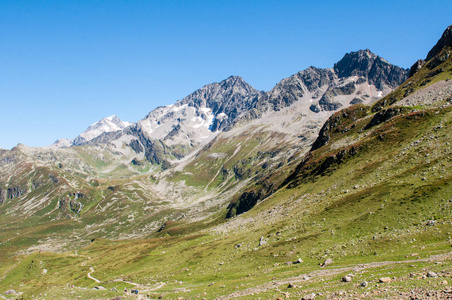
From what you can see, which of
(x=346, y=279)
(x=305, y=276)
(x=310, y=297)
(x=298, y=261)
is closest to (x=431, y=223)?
(x=298, y=261)

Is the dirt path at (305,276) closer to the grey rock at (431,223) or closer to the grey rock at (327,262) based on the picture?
the grey rock at (327,262)

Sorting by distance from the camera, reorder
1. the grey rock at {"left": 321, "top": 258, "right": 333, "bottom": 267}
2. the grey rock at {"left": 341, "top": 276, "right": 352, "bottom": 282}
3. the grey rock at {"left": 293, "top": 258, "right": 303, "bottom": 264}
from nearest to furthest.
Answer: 1. the grey rock at {"left": 341, "top": 276, "right": 352, "bottom": 282}
2. the grey rock at {"left": 321, "top": 258, "right": 333, "bottom": 267}
3. the grey rock at {"left": 293, "top": 258, "right": 303, "bottom": 264}

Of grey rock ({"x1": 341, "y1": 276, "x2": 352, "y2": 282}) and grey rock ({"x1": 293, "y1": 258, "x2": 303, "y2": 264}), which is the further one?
grey rock ({"x1": 293, "y1": 258, "x2": 303, "y2": 264})

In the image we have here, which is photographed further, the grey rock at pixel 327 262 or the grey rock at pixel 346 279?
the grey rock at pixel 327 262

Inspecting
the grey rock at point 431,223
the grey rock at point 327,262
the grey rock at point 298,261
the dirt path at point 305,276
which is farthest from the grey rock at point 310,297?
the grey rock at point 431,223

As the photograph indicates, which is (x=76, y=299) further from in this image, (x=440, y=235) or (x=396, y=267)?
(x=440, y=235)

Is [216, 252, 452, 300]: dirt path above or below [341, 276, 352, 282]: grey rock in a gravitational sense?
below

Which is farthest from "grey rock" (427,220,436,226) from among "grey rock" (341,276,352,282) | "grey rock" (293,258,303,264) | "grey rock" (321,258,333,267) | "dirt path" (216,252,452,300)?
"grey rock" (341,276,352,282)

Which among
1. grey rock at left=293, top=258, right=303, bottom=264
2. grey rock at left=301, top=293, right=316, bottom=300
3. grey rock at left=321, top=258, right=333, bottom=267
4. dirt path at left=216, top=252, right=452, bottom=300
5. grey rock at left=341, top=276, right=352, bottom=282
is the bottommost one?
grey rock at left=293, top=258, right=303, bottom=264

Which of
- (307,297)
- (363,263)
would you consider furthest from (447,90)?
(307,297)

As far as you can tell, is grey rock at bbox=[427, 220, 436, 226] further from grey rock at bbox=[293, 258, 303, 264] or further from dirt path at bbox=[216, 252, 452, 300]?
grey rock at bbox=[293, 258, 303, 264]

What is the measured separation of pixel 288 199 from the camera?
10088cm

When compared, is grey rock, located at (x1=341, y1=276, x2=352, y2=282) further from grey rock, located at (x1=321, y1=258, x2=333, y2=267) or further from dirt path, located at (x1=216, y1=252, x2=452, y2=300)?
grey rock, located at (x1=321, y1=258, x2=333, y2=267)

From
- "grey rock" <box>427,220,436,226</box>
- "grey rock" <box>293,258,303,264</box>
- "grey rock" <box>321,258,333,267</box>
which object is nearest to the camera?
"grey rock" <box>321,258,333,267</box>
